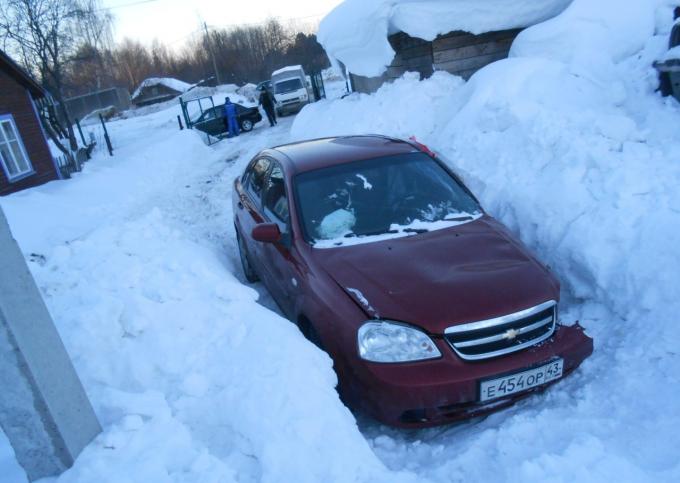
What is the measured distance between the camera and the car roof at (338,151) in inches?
175

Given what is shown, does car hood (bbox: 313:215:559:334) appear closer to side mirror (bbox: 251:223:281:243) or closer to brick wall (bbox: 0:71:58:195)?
side mirror (bbox: 251:223:281:243)

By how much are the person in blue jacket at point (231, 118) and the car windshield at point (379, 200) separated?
17967 millimetres

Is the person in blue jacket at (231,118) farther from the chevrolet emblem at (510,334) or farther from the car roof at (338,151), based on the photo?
the chevrolet emblem at (510,334)

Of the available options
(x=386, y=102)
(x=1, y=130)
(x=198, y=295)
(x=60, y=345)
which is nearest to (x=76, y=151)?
(x=1, y=130)

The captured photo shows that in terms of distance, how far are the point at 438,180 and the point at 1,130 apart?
1506cm

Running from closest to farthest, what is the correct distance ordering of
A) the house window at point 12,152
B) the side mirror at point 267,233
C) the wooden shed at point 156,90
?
the side mirror at point 267,233, the house window at point 12,152, the wooden shed at point 156,90

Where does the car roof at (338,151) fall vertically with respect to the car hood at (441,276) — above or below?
above

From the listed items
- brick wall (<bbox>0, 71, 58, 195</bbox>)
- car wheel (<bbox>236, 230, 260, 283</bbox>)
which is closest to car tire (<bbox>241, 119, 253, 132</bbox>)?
brick wall (<bbox>0, 71, 58, 195</bbox>)

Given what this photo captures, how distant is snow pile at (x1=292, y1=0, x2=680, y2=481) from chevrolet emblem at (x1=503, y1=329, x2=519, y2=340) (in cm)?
45

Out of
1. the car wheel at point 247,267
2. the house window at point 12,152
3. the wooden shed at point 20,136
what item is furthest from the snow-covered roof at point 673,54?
the house window at point 12,152

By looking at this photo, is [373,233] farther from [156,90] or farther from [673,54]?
[156,90]

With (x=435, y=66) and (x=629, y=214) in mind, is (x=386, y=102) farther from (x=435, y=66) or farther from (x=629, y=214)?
(x=629, y=214)

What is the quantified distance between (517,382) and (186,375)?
6.17 ft

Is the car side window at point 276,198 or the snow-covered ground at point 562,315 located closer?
the snow-covered ground at point 562,315
